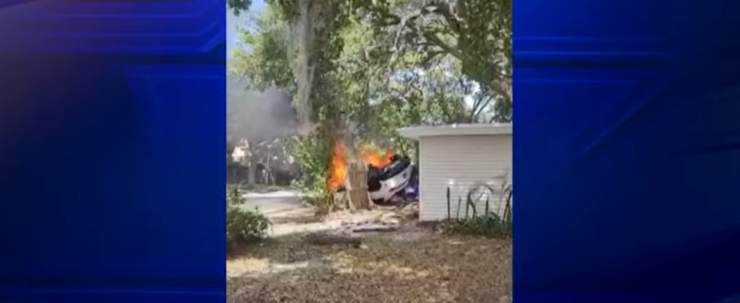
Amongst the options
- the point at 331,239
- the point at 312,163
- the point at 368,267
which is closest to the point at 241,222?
the point at 331,239

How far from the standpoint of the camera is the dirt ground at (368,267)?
407cm

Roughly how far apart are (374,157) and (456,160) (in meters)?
0.95

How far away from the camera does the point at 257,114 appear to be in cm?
542

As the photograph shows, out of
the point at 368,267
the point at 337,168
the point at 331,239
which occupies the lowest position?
the point at 368,267

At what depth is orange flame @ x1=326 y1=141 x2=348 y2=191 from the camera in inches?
245

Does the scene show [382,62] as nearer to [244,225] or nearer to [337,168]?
[337,168]
